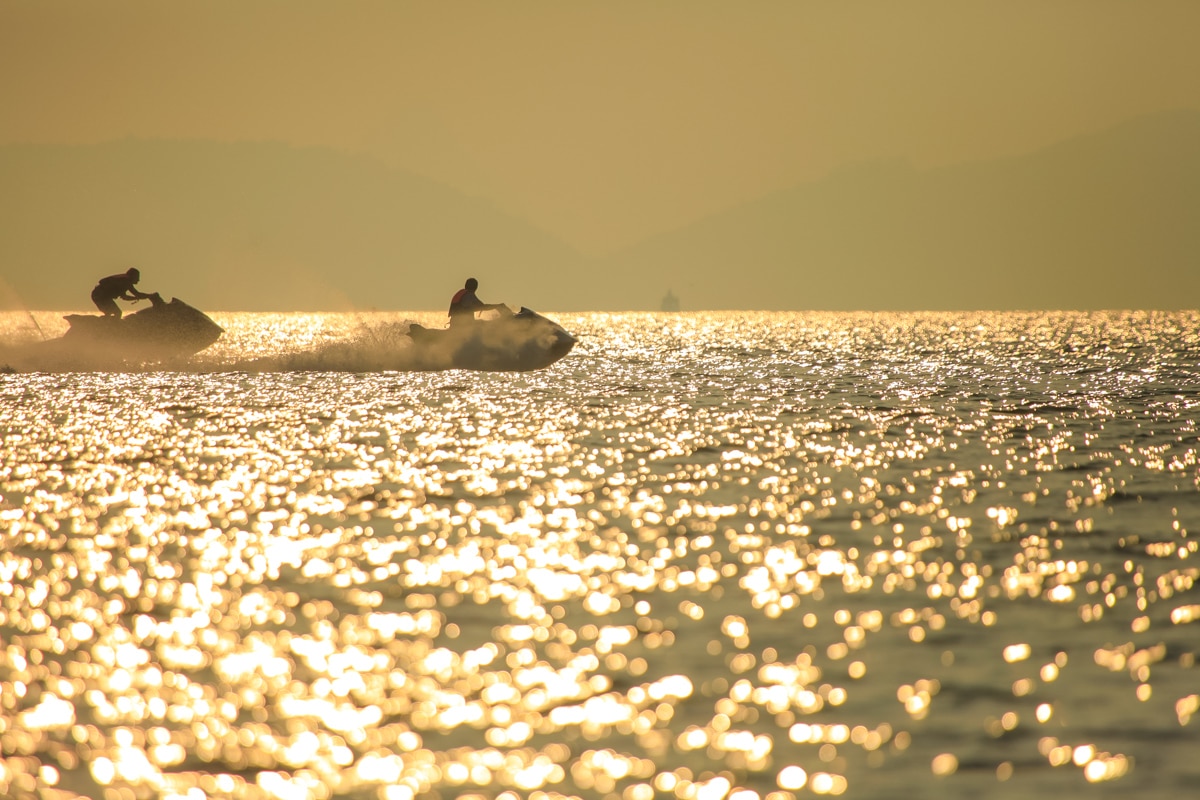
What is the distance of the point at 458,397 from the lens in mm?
43688

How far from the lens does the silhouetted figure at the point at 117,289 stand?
41125mm

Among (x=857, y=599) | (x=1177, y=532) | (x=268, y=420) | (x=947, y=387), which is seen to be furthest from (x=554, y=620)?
(x=947, y=387)

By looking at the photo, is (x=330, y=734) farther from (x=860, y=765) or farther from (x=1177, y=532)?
(x=1177, y=532)

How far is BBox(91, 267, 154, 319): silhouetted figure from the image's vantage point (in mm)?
41125

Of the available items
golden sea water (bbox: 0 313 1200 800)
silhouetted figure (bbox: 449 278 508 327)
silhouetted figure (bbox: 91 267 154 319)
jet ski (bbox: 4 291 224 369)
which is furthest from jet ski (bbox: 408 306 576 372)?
golden sea water (bbox: 0 313 1200 800)

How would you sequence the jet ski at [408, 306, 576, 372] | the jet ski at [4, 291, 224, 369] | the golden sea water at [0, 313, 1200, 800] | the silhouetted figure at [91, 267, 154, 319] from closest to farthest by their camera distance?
the golden sea water at [0, 313, 1200, 800] < the silhouetted figure at [91, 267, 154, 319] < the jet ski at [4, 291, 224, 369] < the jet ski at [408, 306, 576, 372]

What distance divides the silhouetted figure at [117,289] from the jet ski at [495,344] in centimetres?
1160

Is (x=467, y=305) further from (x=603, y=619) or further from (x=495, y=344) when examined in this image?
(x=603, y=619)

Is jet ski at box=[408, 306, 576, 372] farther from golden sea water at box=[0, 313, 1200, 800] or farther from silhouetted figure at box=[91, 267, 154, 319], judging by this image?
golden sea water at box=[0, 313, 1200, 800]

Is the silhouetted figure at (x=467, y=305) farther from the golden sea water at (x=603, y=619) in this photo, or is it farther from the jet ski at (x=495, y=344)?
the golden sea water at (x=603, y=619)

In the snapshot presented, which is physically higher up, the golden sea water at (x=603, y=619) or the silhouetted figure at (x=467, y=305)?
the silhouetted figure at (x=467, y=305)

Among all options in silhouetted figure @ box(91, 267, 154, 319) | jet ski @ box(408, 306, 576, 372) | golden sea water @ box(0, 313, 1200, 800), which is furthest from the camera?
jet ski @ box(408, 306, 576, 372)

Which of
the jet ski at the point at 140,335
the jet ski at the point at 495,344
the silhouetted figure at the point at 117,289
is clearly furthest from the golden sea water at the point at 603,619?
the jet ski at the point at 495,344

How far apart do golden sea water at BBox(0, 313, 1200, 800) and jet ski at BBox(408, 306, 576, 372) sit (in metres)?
19.4
